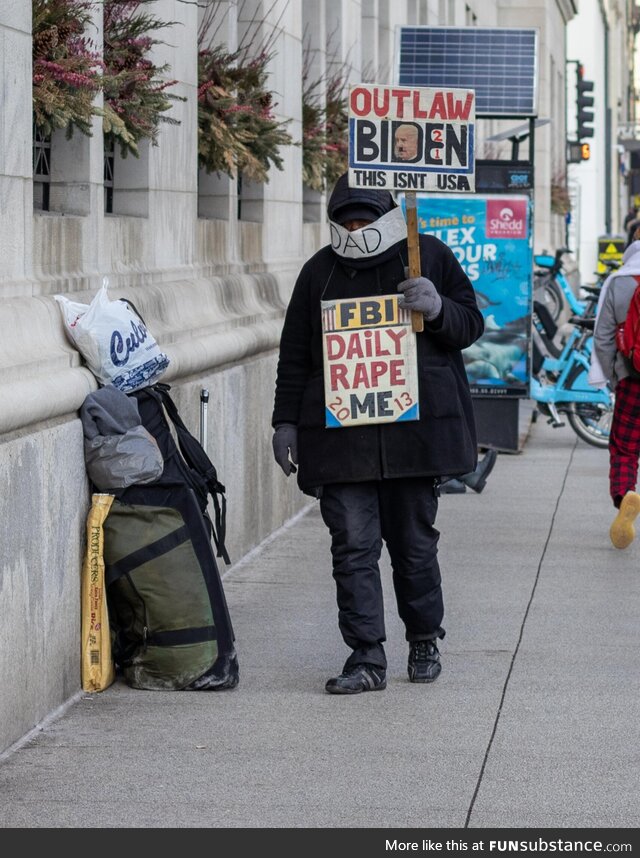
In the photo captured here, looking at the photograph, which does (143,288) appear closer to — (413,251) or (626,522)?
(413,251)

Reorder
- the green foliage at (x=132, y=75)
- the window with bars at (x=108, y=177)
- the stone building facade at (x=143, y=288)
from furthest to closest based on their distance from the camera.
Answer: the window with bars at (x=108, y=177) < the green foliage at (x=132, y=75) < the stone building facade at (x=143, y=288)

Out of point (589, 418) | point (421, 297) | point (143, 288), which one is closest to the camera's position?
point (421, 297)

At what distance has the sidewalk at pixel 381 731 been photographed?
5051 mm

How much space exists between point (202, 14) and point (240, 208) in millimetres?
1629

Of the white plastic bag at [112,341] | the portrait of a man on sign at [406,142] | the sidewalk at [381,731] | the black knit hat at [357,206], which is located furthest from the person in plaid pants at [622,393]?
the white plastic bag at [112,341]

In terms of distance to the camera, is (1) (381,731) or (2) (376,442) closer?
(1) (381,731)

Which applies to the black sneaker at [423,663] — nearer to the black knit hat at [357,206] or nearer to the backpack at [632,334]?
the black knit hat at [357,206]

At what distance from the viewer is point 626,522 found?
9430 mm

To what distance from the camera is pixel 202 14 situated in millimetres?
9938

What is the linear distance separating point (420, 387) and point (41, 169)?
2.04 m

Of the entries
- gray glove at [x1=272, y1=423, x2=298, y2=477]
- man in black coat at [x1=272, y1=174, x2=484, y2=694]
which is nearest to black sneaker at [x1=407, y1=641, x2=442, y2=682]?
man in black coat at [x1=272, y1=174, x2=484, y2=694]

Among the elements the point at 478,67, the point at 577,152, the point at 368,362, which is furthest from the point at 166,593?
the point at 577,152

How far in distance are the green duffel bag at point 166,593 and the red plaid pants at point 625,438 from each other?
3.68 metres

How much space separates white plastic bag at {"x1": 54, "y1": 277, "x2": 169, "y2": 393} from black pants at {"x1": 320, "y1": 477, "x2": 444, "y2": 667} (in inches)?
32.8
